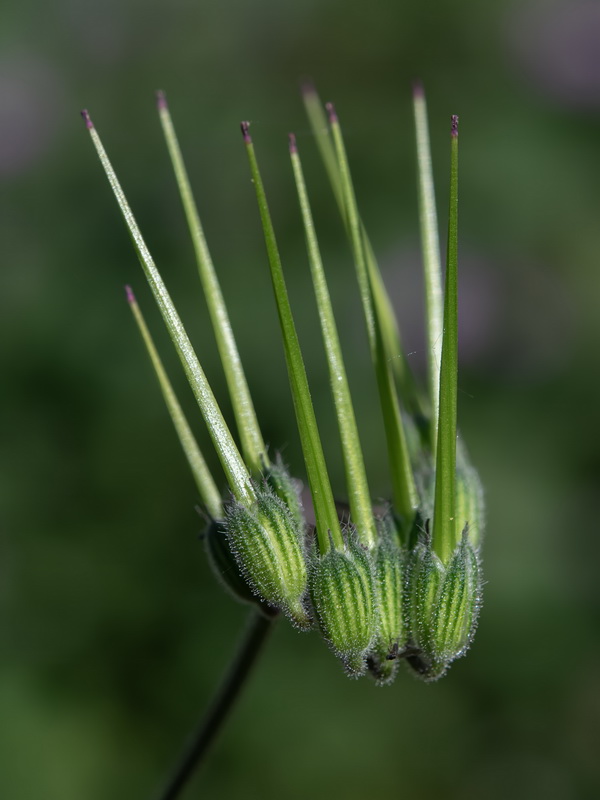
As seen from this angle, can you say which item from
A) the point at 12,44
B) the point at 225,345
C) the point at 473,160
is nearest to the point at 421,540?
the point at 225,345

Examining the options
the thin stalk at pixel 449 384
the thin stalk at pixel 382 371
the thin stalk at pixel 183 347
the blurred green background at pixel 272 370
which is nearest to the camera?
the thin stalk at pixel 449 384

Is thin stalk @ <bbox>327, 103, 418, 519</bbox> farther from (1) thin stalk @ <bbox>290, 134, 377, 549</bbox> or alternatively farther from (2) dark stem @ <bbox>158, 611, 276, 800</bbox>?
(2) dark stem @ <bbox>158, 611, 276, 800</bbox>

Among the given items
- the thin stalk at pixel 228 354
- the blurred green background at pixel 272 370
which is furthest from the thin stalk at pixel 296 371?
the blurred green background at pixel 272 370

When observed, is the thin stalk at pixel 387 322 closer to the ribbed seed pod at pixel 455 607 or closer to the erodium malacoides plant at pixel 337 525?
the erodium malacoides plant at pixel 337 525

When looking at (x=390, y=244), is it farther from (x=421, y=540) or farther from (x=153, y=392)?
(x=421, y=540)

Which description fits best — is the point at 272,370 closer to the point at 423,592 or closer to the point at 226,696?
the point at 226,696
